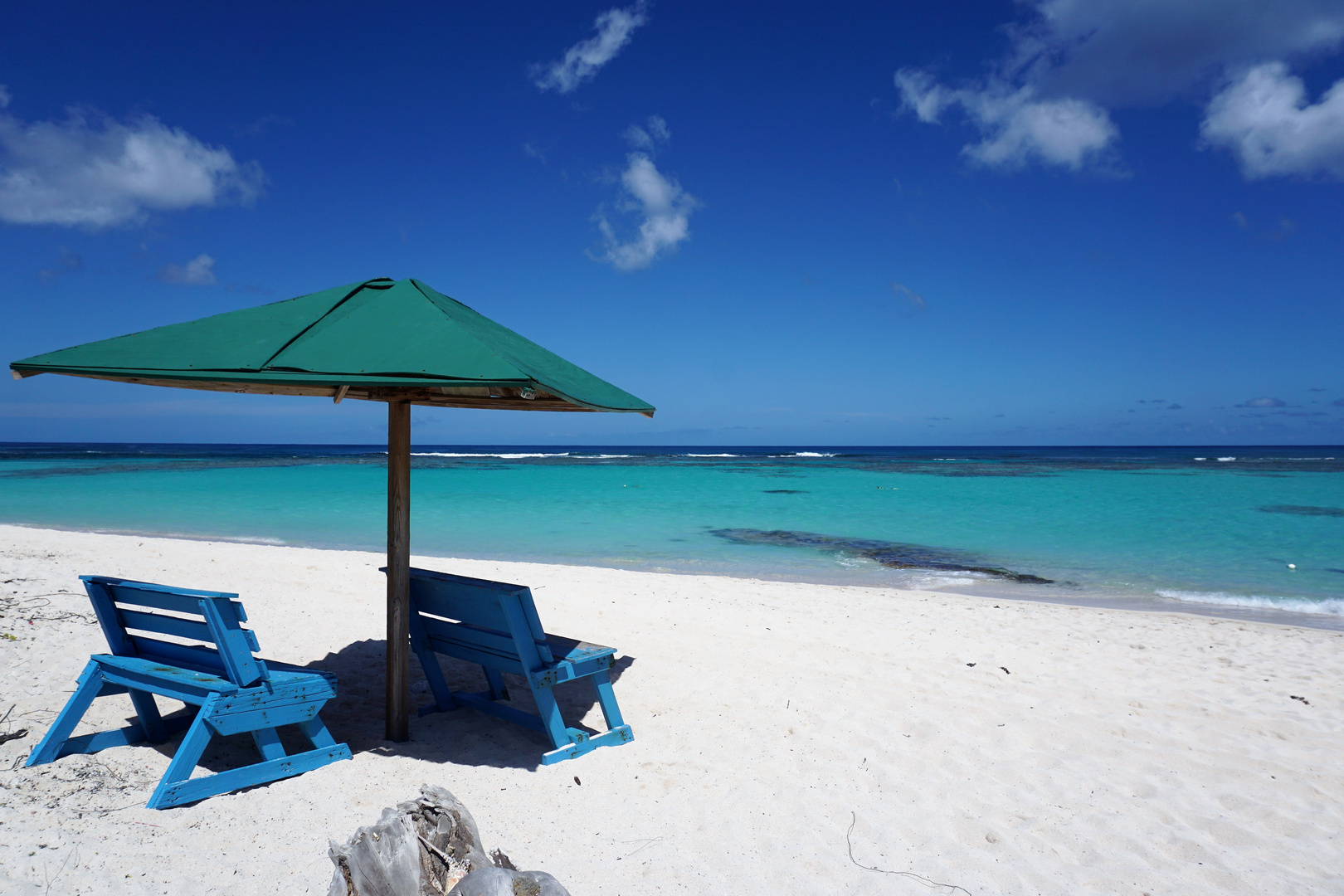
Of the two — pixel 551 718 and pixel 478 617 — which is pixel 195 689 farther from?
pixel 551 718

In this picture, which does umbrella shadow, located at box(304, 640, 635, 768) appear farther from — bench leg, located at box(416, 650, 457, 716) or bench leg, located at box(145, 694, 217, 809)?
bench leg, located at box(145, 694, 217, 809)

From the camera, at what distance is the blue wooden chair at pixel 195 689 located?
3.01 m

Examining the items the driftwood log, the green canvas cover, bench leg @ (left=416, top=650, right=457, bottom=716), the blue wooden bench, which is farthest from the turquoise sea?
the driftwood log

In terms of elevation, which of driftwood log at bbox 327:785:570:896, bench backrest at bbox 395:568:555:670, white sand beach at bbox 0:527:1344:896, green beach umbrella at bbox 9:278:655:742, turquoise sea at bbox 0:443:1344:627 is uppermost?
green beach umbrella at bbox 9:278:655:742

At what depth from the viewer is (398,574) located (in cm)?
376

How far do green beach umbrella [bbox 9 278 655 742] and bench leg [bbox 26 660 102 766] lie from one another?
1285 millimetres

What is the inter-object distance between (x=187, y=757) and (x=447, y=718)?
58.9 inches

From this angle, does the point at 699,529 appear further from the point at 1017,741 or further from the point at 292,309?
the point at 292,309

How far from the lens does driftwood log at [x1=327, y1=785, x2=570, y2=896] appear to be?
1.95m

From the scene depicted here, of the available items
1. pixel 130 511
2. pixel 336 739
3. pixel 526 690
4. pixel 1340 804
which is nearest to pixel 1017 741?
pixel 1340 804

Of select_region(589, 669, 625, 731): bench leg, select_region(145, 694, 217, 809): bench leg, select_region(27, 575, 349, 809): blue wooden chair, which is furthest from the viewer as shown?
select_region(589, 669, 625, 731): bench leg

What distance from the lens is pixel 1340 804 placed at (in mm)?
3408

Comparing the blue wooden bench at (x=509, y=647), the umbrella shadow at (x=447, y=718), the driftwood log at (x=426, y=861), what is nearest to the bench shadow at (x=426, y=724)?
the umbrella shadow at (x=447, y=718)

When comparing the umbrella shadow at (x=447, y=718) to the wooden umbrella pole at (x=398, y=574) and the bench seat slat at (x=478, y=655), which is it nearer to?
the wooden umbrella pole at (x=398, y=574)
